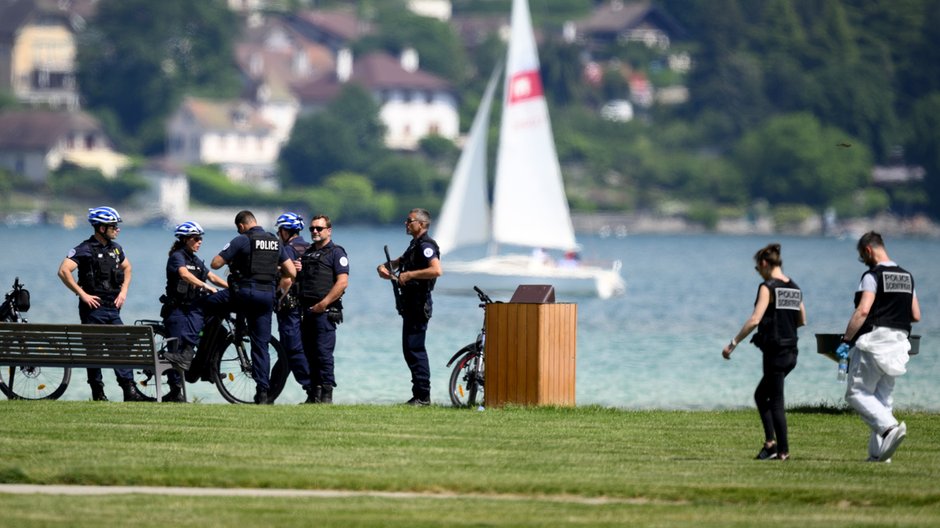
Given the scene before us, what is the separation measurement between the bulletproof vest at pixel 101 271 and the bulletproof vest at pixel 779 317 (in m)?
6.58

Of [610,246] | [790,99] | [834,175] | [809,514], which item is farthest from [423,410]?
[790,99]

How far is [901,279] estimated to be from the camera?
14.7m

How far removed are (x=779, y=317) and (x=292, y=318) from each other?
5533 mm

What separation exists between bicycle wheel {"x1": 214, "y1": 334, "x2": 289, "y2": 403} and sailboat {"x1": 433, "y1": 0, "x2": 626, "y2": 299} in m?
37.6

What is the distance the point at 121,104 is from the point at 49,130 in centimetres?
1717

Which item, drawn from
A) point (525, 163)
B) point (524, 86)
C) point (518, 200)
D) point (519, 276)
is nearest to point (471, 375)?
point (524, 86)

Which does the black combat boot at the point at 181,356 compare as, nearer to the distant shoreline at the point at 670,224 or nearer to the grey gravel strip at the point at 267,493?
the grey gravel strip at the point at 267,493

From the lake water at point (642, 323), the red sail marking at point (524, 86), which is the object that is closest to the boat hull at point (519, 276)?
the lake water at point (642, 323)

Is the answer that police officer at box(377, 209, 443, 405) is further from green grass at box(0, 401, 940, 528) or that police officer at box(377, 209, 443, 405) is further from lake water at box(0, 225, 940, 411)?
lake water at box(0, 225, 940, 411)

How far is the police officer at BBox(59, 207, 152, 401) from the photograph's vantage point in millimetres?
18359

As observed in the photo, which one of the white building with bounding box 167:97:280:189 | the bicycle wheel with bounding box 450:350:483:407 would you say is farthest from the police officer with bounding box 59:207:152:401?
the white building with bounding box 167:97:280:189

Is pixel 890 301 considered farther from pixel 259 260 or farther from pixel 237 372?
pixel 237 372

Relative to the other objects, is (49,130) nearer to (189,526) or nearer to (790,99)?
(790,99)

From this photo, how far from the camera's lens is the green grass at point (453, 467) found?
39.7ft
